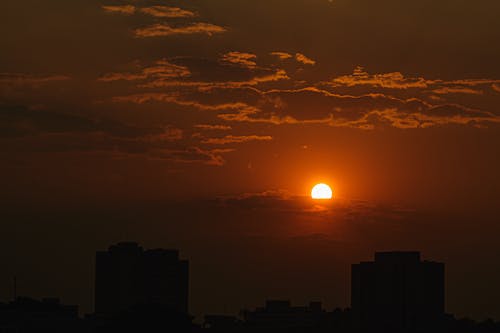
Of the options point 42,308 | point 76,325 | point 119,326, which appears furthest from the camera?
point 42,308

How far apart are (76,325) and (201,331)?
3601 centimetres

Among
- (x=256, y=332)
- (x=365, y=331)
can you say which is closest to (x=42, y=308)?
(x=256, y=332)

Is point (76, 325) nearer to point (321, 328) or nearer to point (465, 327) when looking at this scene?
point (321, 328)

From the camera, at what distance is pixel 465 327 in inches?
7697

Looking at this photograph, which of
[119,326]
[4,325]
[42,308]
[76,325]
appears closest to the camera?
[119,326]

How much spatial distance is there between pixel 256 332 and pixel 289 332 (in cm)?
623

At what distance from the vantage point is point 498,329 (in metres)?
189

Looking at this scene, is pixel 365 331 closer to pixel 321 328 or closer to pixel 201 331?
pixel 321 328

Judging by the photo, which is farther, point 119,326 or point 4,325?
point 4,325

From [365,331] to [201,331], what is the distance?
57063 millimetres

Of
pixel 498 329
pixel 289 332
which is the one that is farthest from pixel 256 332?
pixel 498 329

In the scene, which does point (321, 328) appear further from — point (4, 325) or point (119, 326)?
point (119, 326)

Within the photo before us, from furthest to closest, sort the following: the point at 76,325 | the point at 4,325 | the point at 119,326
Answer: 1. the point at 76,325
2. the point at 4,325
3. the point at 119,326

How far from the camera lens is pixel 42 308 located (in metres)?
189
